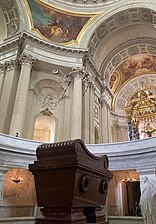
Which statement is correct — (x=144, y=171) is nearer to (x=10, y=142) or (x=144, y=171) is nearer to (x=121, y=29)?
(x=10, y=142)

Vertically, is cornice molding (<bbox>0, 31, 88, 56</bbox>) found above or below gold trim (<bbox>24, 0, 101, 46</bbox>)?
below

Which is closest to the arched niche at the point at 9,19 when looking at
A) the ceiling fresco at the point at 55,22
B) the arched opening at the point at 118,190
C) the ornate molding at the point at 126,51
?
the ceiling fresco at the point at 55,22

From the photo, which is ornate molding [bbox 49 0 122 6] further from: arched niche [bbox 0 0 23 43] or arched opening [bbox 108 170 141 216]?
arched opening [bbox 108 170 141 216]

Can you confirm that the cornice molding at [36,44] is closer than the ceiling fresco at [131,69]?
Yes

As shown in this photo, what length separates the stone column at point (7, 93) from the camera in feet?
34.9

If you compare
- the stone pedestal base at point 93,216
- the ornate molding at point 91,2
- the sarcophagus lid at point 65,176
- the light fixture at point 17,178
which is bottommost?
the stone pedestal base at point 93,216

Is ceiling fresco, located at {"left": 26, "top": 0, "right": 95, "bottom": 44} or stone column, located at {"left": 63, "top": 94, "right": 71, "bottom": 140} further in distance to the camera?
ceiling fresco, located at {"left": 26, "top": 0, "right": 95, "bottom": 44}

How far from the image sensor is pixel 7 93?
11305 millimetres

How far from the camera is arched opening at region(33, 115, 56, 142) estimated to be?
1311cm

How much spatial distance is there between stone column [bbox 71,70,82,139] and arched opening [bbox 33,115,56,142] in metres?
1.71

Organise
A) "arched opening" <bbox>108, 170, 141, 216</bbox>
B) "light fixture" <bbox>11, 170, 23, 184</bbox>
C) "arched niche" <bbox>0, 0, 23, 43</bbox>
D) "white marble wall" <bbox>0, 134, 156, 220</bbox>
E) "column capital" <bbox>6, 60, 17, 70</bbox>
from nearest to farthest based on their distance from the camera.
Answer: "white marble wall" <bbox>0, 134, 156, 220</bbox>, "light fixture" <bbox>11, 170, 23, 184</bbox>, "arched opening" <bbox>108, 170, 141, 216</bbox>, "column capital" <bbox>6, 60, 17, 70</bbox>, "arched niche" <bbox>0, 0, 23, 43</bbox>

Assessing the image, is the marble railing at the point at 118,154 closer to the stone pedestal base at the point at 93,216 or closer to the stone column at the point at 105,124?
the stone pedestal base at the point at 93,216

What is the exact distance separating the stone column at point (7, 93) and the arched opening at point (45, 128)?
225 cm

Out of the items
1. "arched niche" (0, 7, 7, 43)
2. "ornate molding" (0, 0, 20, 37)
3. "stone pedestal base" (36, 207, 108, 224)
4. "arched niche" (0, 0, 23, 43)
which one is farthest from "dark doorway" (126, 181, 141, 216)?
"arched niche" (0, 7, 7, 43)
